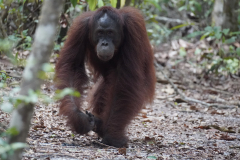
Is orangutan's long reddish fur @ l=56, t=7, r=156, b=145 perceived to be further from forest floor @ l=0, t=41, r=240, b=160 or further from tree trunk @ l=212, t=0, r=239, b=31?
tree trunk @ l=212, t=0, r=239, b=31

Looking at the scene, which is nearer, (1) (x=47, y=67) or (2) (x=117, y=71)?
(1) (x=47, y=67)

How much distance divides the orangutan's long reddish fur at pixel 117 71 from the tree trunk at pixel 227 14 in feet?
18.4

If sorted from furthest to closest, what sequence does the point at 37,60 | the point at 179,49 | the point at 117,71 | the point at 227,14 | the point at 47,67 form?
the point at 179,49 < the point at 227,14 < the point at 117,71 < the point at 37,60 < the point at 47,67

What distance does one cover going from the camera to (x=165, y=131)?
14.3ft

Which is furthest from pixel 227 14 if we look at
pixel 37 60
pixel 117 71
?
pixel 37 60

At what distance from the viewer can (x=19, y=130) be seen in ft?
5.56

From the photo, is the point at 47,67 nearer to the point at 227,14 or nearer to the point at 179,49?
the point at 227,14

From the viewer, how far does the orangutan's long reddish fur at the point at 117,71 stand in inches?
139

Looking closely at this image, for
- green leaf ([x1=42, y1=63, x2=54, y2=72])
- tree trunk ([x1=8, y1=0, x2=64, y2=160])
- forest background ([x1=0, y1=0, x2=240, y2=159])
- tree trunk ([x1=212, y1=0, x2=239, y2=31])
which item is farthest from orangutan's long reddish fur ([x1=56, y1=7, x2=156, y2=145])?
tree trunk ([x1=212, y1=0, x2=239, y2=31])

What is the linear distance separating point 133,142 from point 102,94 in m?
0.87

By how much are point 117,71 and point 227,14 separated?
20.0 feet

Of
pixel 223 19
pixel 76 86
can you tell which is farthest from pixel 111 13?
pixel 223 19

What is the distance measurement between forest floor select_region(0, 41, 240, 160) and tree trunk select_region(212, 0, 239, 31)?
1979 mm

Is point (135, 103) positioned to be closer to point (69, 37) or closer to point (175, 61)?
point (69, 37)
